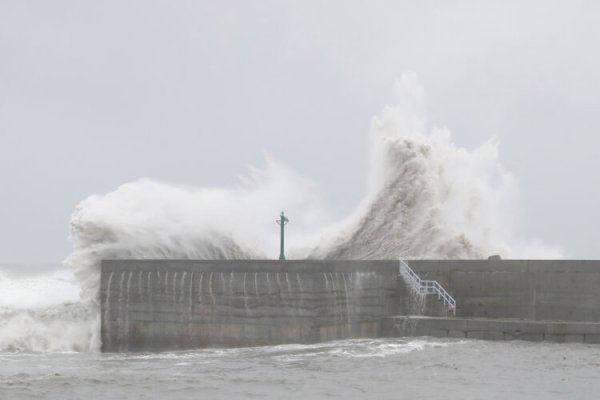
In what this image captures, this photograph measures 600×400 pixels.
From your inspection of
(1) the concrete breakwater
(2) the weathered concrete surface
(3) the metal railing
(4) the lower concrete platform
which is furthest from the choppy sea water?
(2) the weathered concrete surface

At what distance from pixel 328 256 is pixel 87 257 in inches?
339

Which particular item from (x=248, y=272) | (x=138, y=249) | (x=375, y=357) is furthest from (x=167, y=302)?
(x=375, y=357)

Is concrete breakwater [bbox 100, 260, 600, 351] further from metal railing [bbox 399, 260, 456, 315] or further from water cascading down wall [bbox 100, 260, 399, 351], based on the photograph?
metal railing [bbox 399, 260, 456, 315]

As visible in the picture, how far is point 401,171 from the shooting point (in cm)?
3072

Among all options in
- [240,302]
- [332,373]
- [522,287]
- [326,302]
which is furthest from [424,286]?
[332,373]

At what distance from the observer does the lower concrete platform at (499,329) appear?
20.0 m

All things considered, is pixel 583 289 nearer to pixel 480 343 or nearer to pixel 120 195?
pixel 480 343

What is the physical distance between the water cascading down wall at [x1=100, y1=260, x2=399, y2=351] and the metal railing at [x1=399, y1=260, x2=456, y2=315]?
0.79ft

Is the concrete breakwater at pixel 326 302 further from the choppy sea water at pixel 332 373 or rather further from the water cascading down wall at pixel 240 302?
the choppy sea water at pixel 332 373

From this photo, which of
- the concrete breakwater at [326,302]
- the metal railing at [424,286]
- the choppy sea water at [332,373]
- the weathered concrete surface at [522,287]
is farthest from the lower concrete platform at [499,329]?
the weathered concrete surface at [522,287]

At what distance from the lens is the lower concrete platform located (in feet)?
65.6

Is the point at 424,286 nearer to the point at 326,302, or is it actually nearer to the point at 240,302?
the point at 326,302

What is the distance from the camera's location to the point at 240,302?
21156 millimetres

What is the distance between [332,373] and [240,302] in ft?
17.8
